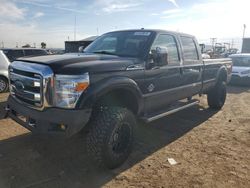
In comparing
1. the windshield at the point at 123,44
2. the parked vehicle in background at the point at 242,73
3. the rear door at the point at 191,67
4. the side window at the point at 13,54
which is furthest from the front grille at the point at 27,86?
the parked vehicle in background at the point at 242,73

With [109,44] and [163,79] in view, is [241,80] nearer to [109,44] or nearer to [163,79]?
[163,79]

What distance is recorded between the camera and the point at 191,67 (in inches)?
236

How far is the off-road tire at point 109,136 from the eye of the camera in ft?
12.3

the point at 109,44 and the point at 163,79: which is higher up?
the point at 109,44

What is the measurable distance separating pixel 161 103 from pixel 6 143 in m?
2.88

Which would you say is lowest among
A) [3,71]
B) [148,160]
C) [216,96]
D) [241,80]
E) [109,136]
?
[148,160]

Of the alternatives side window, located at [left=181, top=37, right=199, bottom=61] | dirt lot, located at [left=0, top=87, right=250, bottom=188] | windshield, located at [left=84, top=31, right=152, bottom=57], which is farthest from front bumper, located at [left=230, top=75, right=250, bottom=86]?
windshield, located at [left=84, top=31, right=152, bottom=57]

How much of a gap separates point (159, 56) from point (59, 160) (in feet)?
7.59

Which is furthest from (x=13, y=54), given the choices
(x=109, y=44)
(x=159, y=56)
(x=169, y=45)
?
(x=159, y=56)

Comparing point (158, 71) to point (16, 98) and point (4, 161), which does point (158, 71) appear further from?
point (4, 161)

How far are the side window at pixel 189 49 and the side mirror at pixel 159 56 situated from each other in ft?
4.45

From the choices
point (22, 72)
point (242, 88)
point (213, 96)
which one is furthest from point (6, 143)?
point (242, 88)

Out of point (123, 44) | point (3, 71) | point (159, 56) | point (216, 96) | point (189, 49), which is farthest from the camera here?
point (3, 71)

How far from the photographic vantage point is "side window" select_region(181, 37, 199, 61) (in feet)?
19.4
